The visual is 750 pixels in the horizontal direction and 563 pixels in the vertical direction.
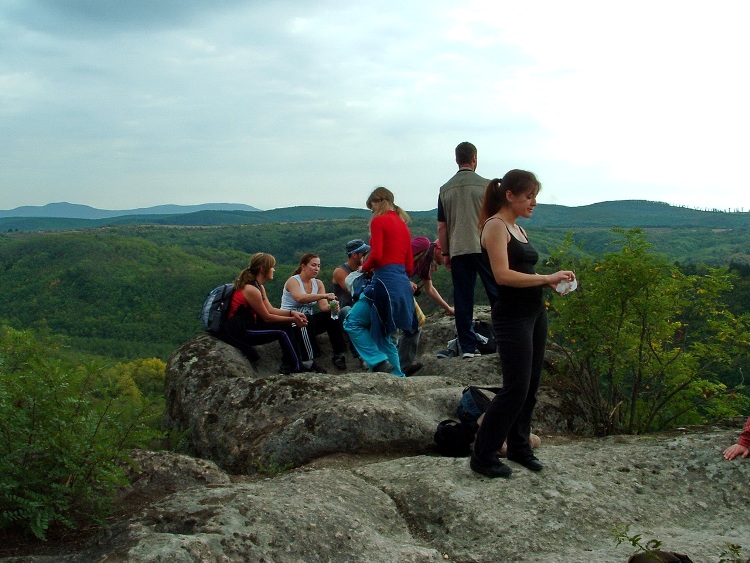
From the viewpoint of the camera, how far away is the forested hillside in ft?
307

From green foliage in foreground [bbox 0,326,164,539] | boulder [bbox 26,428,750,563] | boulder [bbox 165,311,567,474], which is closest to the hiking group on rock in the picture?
boulder [bbox 26,428,750,563]

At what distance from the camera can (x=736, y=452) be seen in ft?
16.0

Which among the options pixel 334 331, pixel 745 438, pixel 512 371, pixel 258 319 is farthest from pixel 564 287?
pixel 334 331

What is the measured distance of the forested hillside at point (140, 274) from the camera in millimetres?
93500

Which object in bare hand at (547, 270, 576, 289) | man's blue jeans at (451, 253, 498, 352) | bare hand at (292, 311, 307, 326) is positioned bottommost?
bare hand at (292, 311, 307, 326)

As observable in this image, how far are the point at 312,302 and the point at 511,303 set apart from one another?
15.9 feet

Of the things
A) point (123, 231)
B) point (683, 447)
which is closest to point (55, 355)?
point (683, 447)

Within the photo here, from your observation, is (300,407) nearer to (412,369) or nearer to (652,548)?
(412,369)

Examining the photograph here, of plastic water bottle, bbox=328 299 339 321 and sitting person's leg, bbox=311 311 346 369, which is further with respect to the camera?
sitting person's leg, bbox=311 311 346 369

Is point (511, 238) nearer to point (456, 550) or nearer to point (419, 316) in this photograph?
point (456, 550)

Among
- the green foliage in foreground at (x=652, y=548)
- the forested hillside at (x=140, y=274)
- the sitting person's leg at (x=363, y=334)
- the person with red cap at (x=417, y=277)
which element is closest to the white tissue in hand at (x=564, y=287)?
the green foliage in foreground at (x=652, y=548)

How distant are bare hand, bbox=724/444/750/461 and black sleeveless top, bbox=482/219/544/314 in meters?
1.85

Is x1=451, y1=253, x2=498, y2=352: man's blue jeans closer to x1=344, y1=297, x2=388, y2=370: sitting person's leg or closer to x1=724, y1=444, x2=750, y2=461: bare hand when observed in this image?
x1=344, y1=297, x2=388, y2=370: sitting person's leg

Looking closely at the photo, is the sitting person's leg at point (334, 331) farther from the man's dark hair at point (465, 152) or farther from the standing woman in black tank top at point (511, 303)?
the standing woman in black tank top at point (511, 303)
